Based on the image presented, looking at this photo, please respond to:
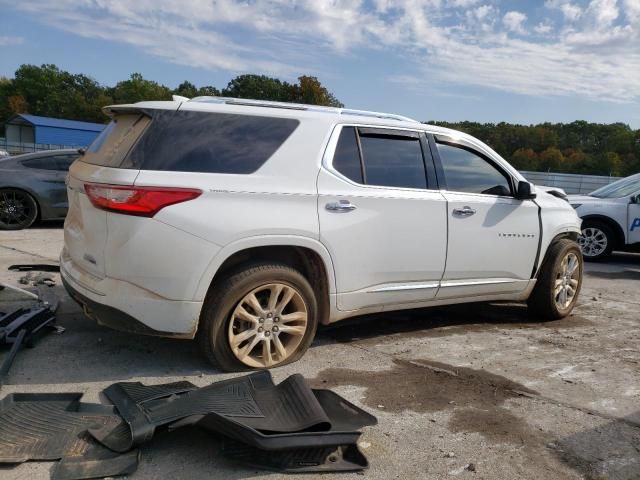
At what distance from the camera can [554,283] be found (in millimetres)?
5707

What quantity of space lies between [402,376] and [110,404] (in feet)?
6.38

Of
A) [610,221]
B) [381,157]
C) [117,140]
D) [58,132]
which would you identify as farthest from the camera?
[58,132]

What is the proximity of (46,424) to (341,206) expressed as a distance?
7.40 ft

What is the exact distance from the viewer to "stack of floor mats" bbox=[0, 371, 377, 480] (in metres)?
2.76

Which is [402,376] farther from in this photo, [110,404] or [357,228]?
[110,404]

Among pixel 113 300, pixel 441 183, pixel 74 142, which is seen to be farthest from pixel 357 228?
pixel 74 142

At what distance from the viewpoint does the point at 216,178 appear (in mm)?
3682

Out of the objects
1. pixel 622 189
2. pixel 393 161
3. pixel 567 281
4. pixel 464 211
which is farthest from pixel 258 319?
pixel 622 189

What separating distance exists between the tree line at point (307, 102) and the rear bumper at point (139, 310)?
15.7m

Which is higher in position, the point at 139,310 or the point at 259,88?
the point at 259,88

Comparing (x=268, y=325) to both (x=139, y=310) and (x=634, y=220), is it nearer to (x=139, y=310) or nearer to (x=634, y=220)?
(x=139, y=310)

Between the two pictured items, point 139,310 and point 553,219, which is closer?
point 139,310

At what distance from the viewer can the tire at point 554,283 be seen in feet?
18.6

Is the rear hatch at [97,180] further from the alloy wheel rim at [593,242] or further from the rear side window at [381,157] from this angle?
the alloy wheel rim at [593,242]
